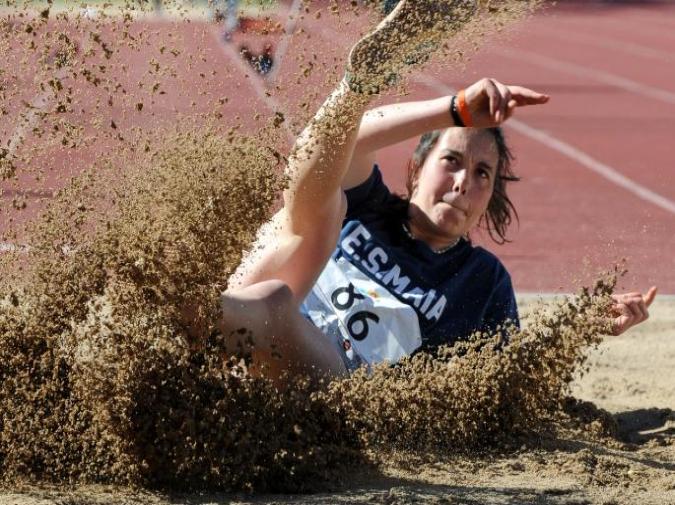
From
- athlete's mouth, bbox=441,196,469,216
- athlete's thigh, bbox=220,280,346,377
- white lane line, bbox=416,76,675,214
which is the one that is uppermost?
white lane line, bbox=416,76,675,214

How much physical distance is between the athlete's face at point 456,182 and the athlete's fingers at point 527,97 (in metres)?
0.68

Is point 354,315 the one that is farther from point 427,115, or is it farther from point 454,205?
point 427,115

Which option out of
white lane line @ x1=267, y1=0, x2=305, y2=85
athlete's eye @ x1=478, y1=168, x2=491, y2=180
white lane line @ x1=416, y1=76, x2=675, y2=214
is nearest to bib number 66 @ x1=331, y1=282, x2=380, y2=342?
athlete's eye @ x1=478, y1=168, x2=491, y2=180

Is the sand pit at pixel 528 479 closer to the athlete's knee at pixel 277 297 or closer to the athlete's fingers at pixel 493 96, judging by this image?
the athlete's knee at pixel 277 297

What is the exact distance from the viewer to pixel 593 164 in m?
8.56

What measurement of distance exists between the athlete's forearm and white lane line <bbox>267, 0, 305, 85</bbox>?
28 centimetres

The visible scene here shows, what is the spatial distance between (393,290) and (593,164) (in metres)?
5.47

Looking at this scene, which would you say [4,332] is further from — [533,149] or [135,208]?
[533,149]

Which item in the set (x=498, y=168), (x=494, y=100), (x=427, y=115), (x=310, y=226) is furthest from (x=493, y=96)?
(x=498, y=168)

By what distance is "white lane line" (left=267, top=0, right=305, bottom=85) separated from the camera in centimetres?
301

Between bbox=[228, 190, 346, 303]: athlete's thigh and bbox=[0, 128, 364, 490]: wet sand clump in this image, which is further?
bbox=[228, 190, 346, 303]: athlete's thigh

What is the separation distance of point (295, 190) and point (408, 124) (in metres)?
0.34

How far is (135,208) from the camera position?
2754 millimetres

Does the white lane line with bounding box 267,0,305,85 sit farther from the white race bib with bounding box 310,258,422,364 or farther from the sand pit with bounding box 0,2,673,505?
the white race bib with bounding box 310,258,422,364
